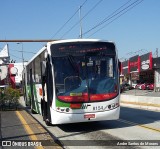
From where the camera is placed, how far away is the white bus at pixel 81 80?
12484 millimetres

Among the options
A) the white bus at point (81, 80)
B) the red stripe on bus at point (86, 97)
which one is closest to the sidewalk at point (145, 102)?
the white bus at point (81, 80)

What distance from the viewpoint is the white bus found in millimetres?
12484

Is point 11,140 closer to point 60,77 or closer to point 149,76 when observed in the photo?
point 60,77

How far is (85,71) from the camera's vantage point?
1284 centimetres

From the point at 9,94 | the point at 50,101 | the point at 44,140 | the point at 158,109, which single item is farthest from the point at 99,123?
the point at 9,94

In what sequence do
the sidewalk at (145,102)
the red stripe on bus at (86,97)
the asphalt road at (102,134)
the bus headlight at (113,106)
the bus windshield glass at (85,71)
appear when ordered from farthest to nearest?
the sidewalk at (145,102), the bus headlight at (113,106), the bus windshield glass at (85,71), the red stripe on bus at (86,97), the asphalt road at (102,134)

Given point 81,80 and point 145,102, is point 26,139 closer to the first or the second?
point 81,80

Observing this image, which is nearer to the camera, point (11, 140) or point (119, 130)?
point (11, 140)

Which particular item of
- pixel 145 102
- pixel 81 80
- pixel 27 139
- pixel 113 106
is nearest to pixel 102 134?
pixel 113 106

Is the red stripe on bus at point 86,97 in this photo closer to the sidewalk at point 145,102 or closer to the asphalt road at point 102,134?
the asphalt road at point 102,134

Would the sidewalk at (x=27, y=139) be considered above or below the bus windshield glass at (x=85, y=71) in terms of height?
below

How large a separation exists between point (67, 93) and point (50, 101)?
29.2 inches

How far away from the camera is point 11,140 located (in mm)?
10922

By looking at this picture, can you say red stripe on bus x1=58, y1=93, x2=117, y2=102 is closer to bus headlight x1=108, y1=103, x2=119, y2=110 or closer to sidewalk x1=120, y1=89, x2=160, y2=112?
bus headlight x1=108, y1=103, x2=119, y2=110
